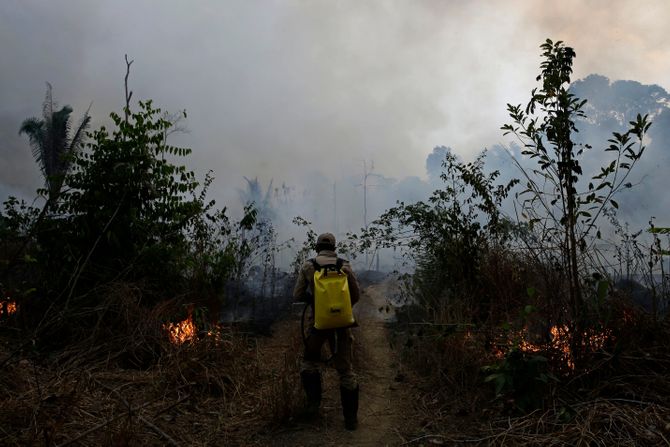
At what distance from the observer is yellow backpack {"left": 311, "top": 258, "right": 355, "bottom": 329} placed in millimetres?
4391

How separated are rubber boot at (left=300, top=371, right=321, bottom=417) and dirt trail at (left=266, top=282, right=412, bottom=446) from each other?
0.46 ft

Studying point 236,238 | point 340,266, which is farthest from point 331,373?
point 236,238

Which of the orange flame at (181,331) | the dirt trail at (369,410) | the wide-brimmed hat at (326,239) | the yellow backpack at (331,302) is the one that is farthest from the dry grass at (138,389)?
the wide-brimmed hat at (326,239)

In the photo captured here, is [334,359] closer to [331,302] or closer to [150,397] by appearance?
[331,302]

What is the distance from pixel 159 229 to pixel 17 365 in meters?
3.91

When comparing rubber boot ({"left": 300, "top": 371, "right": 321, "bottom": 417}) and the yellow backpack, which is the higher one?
the yellow backpack

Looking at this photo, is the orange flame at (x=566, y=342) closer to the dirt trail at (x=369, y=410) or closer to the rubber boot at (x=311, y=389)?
the dirt trail at (x=369, y=410)

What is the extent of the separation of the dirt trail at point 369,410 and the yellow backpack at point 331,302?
107cm

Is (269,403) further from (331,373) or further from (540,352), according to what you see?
(540,352)

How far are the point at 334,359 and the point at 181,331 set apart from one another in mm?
2995

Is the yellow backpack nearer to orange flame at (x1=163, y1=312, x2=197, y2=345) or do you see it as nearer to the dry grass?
the dry grass

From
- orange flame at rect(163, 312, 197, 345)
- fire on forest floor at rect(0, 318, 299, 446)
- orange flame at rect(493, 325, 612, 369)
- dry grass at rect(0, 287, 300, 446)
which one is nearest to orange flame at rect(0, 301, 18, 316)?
dry grass at rect(0, 287, 300, 446)

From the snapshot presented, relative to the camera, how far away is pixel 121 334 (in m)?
6.21

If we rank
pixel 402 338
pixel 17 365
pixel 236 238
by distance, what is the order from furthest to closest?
1. pixel 236 238
2. pixel 402 338
3. pixel 17 365
